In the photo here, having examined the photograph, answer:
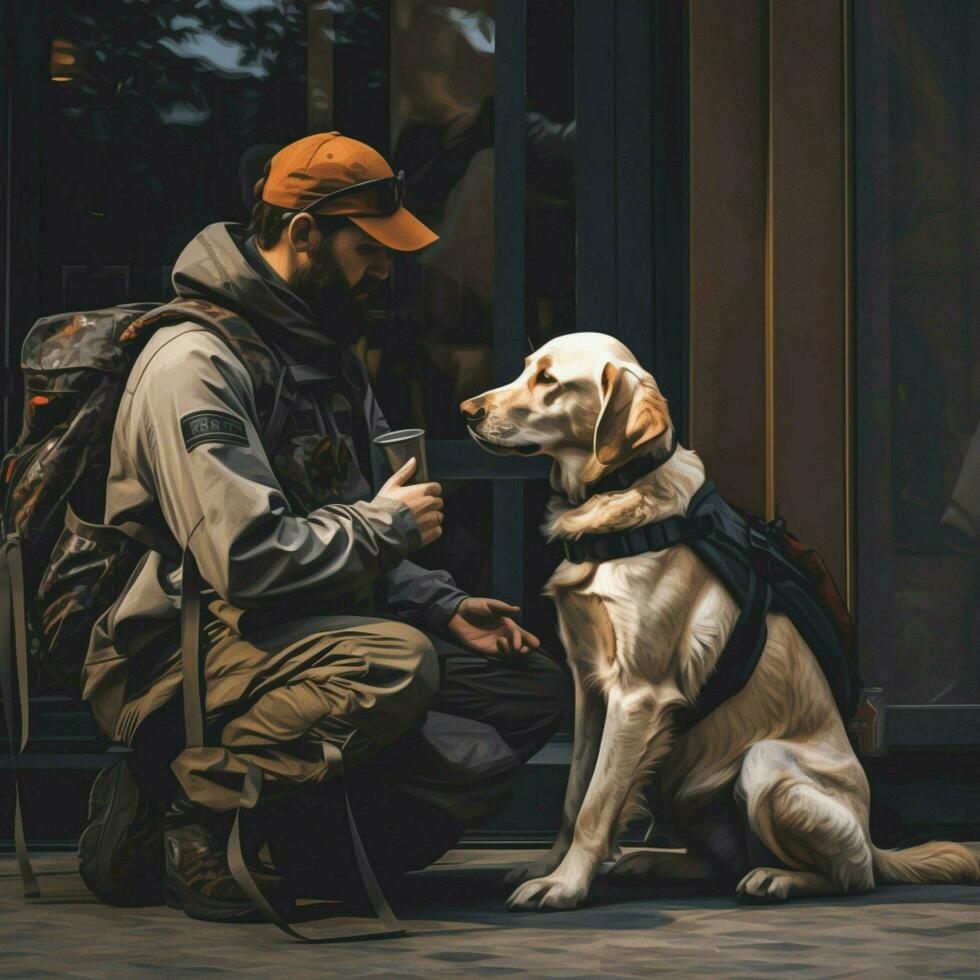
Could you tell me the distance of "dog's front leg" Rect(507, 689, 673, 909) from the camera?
13.4 feet

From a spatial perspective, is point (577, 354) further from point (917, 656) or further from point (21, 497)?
point (917, 656)

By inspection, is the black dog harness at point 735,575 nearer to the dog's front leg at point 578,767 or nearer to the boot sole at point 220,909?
the dog's front leg at point 578,767

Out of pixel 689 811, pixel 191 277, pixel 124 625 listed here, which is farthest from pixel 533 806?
pixel 191 277

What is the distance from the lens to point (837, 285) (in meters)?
5.22

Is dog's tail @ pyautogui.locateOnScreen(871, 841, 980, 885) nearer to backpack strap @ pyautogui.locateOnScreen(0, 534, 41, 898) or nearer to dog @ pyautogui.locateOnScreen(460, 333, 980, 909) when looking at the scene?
dog @ pyautogui.locateOnScreen(460, 333, 980, 909)

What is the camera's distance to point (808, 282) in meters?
5.21

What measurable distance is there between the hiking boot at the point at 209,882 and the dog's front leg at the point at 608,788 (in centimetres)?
59

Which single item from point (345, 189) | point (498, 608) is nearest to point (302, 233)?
point (345, 189)

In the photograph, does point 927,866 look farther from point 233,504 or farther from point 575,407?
point 233,504

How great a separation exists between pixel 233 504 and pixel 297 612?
387 mm

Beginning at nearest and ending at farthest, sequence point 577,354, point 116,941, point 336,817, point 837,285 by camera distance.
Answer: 1. point 116,941
2. point 336,817
3. point 577,354
4. point 837,285

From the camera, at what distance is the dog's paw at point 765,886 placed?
4.13 meters

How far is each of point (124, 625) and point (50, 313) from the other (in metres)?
1.68

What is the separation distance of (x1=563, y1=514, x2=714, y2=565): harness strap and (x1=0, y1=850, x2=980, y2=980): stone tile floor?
2.83 ft
